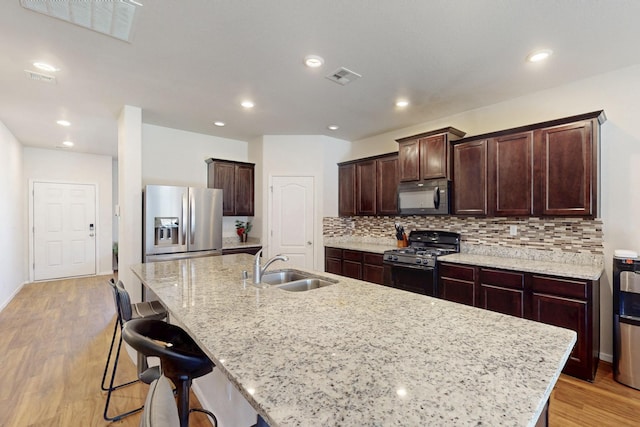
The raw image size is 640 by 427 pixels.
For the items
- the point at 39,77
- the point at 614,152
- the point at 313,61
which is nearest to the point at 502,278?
the point at 614,152

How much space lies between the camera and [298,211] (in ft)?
15.9

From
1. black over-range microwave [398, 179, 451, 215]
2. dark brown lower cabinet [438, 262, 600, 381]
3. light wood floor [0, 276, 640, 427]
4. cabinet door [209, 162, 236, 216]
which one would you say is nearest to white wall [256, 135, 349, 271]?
cabinet door [209, 162, 236, 216]

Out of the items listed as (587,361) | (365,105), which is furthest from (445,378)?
(365,105)

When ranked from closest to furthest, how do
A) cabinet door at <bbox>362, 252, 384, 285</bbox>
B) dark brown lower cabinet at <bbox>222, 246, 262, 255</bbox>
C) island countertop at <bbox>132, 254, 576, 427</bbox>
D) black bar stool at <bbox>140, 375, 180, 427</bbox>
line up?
black bar stool at <bbox>140, 375, 180, 427</bbox>
island countertop at <bbox>132, 254, 576, 427</bbox>
cabinet door at <bbox>362, 252, 384, 285</bbox>
dark brown lower cabinet at <bbox>222, 246, 262, 255</bbox>

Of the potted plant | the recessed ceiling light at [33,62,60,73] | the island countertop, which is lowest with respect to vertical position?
the island countertop

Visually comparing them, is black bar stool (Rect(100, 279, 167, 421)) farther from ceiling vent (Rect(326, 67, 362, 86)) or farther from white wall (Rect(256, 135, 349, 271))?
white wall (Rect(256, 135, 349, 271))

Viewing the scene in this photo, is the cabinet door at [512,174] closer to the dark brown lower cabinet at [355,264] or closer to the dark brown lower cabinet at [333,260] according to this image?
the dark brown lower cabinet at [355,264]

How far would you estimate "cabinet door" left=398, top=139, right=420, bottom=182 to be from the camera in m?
3.81

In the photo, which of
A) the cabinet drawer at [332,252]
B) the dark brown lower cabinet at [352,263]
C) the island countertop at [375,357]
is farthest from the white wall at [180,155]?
the island countertop at [375,357]

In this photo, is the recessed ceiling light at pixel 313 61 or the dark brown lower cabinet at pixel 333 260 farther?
the dark brown lower cabinet at pixel 333 260

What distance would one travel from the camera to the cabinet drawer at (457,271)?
3031 mm

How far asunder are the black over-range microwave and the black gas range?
395 millimetres

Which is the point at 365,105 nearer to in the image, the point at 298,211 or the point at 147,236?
the point at 298,211

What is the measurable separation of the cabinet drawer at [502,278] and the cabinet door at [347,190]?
221 cm
